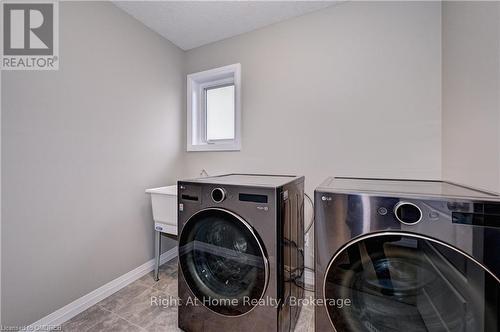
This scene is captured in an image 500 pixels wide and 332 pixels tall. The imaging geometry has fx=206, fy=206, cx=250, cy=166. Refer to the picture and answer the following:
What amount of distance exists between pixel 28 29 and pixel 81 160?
0.84 metres

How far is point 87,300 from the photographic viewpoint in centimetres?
149

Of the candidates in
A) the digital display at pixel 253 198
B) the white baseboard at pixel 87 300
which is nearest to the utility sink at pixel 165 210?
the white baseboard at pixel 87 300

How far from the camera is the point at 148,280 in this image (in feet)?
6.04

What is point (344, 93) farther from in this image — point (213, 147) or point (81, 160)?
point (81, 160)

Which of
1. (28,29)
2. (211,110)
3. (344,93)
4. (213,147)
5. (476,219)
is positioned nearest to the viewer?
(476,219)

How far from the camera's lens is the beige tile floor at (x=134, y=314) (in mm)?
1319

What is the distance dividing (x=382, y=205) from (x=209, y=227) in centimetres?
86

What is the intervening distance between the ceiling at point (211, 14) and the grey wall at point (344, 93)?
0.28 ft

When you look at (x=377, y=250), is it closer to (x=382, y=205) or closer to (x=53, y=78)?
(x=382, y=205)

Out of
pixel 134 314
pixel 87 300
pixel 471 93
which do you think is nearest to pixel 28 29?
pixel 87 300

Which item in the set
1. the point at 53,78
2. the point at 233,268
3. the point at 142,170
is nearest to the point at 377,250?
the point at 233,268

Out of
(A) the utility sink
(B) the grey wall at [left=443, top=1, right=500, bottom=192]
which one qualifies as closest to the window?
(A) the utility sink

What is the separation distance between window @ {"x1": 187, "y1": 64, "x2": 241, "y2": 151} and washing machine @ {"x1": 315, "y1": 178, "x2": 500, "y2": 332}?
151 centimetres

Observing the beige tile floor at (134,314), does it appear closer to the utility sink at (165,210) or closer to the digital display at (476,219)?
the utility sink at (165,210)
